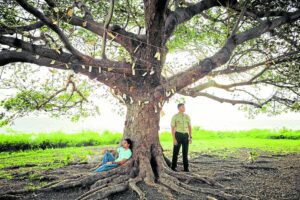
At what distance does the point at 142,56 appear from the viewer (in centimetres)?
748

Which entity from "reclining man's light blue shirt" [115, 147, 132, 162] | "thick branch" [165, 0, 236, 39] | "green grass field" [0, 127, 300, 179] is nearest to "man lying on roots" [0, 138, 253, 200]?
"reclining man's light blue shirt" [115, 147, 132, 162]

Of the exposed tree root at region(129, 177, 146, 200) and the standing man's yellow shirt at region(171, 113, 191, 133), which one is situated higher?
the standing man's yellow shirt at region(171, 113, 191, 133)

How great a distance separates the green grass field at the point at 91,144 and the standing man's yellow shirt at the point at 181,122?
454 cm

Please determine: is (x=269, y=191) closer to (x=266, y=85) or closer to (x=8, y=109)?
(x=266, y=85)

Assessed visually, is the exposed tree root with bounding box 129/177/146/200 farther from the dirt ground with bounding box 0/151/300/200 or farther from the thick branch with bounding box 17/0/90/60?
the thick branch with bounding box 17/0/90/60

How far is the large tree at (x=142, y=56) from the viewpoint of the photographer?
244 inches

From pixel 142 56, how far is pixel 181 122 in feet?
7.67

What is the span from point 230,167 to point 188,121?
2610 millimetres

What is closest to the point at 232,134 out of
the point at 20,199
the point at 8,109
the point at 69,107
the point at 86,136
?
the point at 86,136

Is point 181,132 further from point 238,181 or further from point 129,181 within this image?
point 129,181

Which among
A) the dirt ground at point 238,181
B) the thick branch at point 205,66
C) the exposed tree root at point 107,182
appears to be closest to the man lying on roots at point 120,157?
the exposed tree root at point 107,182

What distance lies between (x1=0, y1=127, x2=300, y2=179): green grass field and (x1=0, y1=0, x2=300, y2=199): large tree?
3984mm

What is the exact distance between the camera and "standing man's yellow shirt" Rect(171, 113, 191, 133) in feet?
26.3

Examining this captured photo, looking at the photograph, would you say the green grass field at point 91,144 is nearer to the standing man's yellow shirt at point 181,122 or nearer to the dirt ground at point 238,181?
the dirt ground at point 238,181
